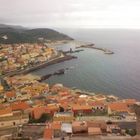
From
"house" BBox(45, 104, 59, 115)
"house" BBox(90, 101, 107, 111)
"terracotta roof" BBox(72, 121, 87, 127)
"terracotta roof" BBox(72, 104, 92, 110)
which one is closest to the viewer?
"terracotta roof" BBox(72, 121, 87, 127)

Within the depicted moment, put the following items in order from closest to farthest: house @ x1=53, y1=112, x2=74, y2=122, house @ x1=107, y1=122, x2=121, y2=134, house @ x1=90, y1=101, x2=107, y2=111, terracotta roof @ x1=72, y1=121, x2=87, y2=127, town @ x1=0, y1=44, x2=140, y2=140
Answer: town @ x1=0, y1=44, x2=140, y2=140
house @ x1=107, y1=122, x2=121, y2=134
terracotta roof @ x1=72, y1=121, x2=87, y2=127
house @ x1=53, y1=112, x2=74, y2=122
house @ x1=90, y1=101, x2=107, y2=111

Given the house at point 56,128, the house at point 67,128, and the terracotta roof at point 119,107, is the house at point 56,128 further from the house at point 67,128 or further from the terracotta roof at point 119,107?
the terracotta roof at point 119,107

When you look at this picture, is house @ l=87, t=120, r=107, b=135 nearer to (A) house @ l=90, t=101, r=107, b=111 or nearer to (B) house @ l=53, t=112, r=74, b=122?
(B) house @ l=53, t=112, r=74, b=122

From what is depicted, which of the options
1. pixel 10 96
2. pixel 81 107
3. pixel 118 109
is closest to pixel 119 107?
pixel 118 109

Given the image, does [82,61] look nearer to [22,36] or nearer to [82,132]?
[22,36]

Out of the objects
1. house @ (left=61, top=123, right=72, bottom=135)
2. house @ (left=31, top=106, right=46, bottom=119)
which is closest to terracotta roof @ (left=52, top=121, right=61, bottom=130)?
house @ (left=61, top=123, right=72, bottom=135)

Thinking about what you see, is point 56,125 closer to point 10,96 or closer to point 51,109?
point 51,109

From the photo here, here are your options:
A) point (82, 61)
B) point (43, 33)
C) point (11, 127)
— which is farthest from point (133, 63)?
point (43, 33)

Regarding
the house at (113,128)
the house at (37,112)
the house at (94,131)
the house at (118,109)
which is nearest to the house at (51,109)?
the house at (37,112)

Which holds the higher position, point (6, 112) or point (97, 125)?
point (97, 125)

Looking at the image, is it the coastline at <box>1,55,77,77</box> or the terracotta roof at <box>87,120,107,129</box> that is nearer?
the terracotta roof at <box>87,120,107,129</box>
